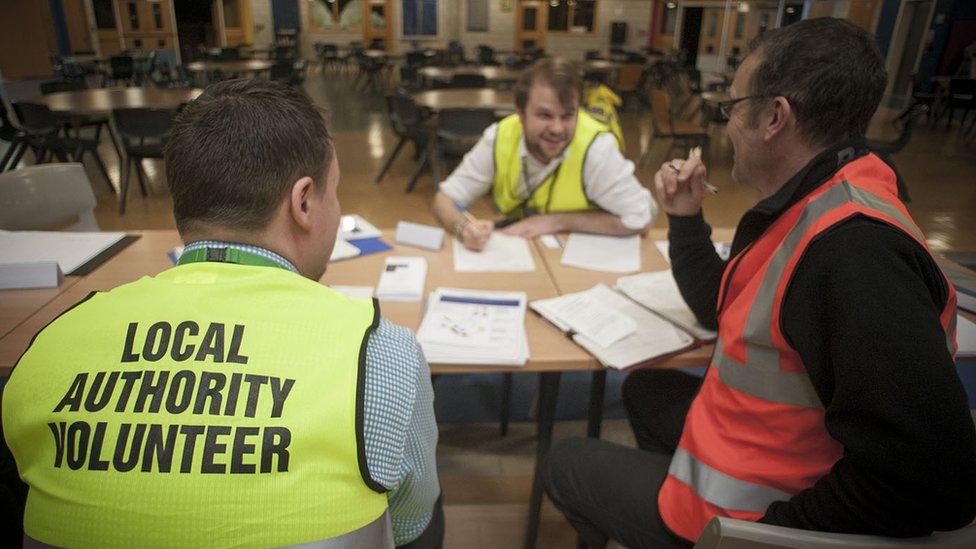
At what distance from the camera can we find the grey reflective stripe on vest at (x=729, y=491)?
1077 millimetres

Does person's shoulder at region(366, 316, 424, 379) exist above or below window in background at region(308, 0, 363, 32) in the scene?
below

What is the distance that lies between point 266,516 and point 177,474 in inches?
4.3

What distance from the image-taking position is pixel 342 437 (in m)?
0.67

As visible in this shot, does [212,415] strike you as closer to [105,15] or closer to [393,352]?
[393,352]

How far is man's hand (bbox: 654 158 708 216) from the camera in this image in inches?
63.0

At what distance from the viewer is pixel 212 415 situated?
0.65m

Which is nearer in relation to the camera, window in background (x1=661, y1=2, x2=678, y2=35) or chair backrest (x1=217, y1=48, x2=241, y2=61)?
chair backrest (x1=217, y1=48, x2=241, y2=61)

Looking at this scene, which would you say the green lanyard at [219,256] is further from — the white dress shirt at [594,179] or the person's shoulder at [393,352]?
the white dress shirt at [594,179]

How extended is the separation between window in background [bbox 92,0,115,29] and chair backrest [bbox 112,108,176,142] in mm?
6277

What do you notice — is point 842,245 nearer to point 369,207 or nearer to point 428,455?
point 428,455

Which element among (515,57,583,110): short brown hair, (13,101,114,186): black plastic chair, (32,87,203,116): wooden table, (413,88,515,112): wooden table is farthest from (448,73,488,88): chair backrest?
A: (515,57,583,110): short brown hair

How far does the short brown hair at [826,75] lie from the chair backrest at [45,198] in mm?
2694

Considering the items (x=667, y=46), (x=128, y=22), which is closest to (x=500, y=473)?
(x=128, y=22)

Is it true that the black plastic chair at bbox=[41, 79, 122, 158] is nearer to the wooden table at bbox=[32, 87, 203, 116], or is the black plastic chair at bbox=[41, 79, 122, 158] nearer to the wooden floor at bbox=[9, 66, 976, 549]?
the wooden table at bbox=[32, 87, 203, 116]
